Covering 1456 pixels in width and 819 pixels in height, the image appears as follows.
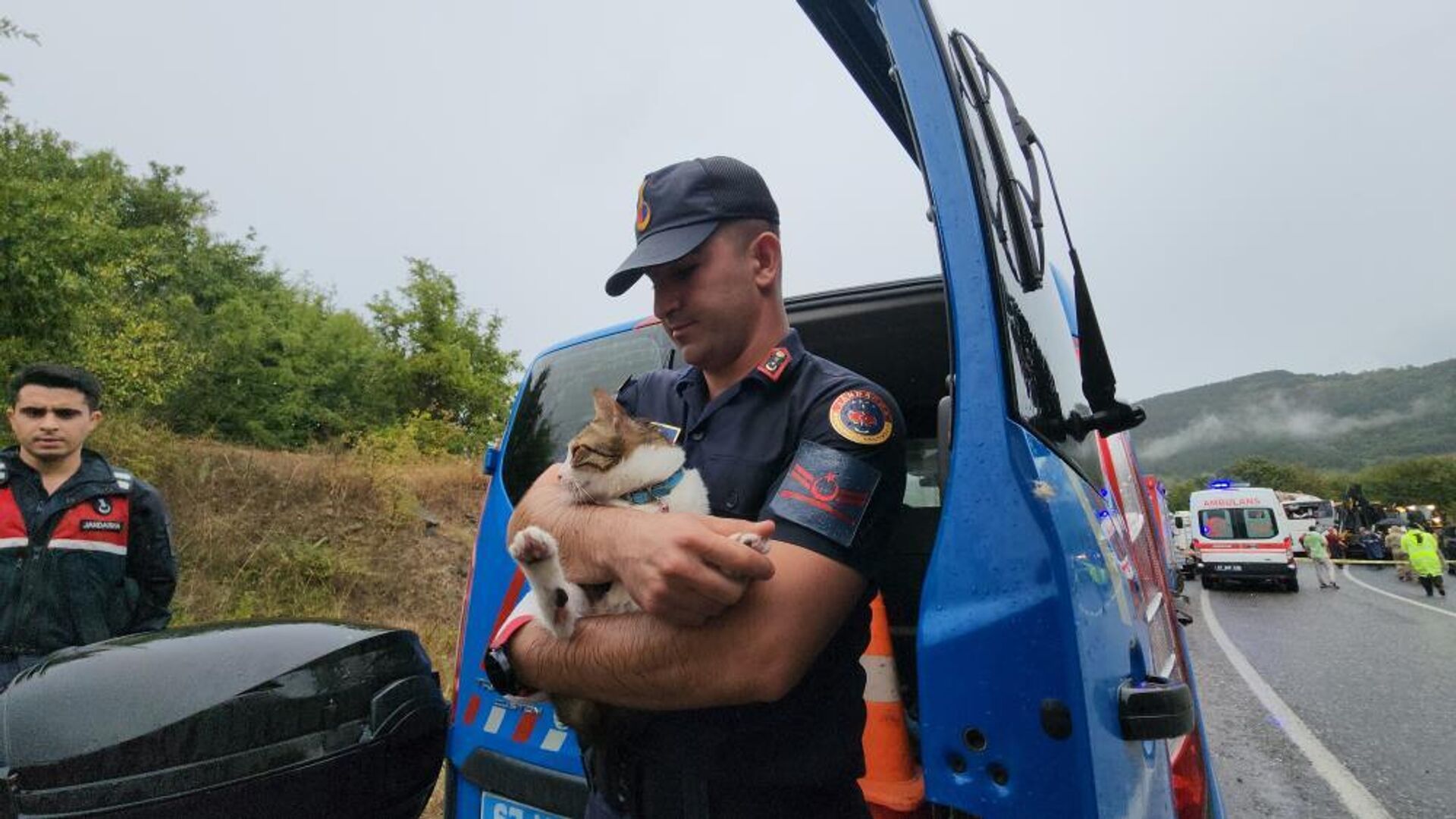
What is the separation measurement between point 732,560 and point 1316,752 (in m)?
6.35

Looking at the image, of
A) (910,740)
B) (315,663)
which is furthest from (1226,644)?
(315,663)

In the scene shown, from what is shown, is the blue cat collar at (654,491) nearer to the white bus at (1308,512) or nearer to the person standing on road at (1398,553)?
the person standing on road at (1398,553)

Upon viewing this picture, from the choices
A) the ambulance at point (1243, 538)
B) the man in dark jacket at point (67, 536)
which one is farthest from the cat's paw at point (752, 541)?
the ambulance at point (1243, 538)

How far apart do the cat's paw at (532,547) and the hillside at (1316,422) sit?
154 metres

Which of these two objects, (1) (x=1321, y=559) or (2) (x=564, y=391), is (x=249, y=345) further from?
(1) (x=1321, y=559)

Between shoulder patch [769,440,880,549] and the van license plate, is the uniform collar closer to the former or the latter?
shoulder patch [769,440,880,549]

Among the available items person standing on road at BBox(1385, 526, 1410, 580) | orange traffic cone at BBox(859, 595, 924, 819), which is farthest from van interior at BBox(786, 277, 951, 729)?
person standing on road at BBox(1385, 526, 1410, 580)

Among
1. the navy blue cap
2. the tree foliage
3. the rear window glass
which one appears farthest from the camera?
the rear window glass

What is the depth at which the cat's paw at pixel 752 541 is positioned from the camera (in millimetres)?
1035

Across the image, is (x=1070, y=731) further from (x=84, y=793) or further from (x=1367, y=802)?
(x=1367, y=802)

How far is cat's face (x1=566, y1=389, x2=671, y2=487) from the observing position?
126cm

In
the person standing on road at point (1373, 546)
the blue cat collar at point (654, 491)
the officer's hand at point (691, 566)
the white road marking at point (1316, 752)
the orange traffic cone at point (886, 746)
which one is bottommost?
the white road marking at point (1316, 752)

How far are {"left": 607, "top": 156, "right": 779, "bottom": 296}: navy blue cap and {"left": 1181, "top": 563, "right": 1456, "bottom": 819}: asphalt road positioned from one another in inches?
188

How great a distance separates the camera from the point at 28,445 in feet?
10.1
